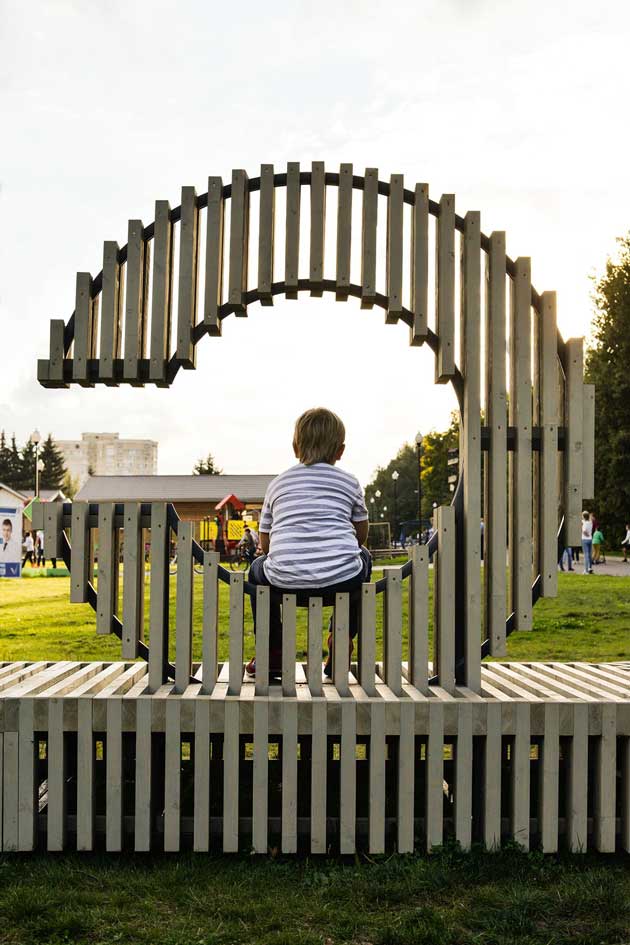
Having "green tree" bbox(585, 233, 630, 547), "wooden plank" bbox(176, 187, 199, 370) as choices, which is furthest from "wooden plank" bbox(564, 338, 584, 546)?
"green tree" bbox(585, 233, 630, 547)

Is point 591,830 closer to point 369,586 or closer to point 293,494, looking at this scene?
point 369,586

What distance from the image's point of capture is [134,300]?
13.5 feet

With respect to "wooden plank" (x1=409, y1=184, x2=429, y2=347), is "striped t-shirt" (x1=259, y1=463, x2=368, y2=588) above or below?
below

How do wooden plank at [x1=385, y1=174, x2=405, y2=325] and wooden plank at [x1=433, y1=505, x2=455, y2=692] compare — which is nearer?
wooden plank at [x1=433, y1=505, x2=455, y2=692]

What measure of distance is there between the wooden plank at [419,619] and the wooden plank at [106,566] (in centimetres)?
139

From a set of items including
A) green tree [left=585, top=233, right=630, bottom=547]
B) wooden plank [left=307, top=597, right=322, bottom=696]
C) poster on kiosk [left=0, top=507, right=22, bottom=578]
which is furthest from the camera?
green tree [left=585, top=233, right=630, bottom=547]

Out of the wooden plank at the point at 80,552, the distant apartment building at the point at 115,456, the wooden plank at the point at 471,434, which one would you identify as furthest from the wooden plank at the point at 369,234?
the distant apartment building at the point at 115,456

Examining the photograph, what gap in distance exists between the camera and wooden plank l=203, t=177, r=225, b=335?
413cm

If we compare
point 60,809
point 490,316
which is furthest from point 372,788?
point 490,316

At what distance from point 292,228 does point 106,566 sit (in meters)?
1.85

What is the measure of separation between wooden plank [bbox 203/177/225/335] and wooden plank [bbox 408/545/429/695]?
1.50m

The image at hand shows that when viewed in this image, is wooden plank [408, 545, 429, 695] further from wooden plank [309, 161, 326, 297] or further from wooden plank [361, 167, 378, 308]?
wooden plank [309, 161, 326, 297]

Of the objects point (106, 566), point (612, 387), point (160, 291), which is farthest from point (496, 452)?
point (612, 387)

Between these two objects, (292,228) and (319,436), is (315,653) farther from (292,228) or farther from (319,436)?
(292,228)
